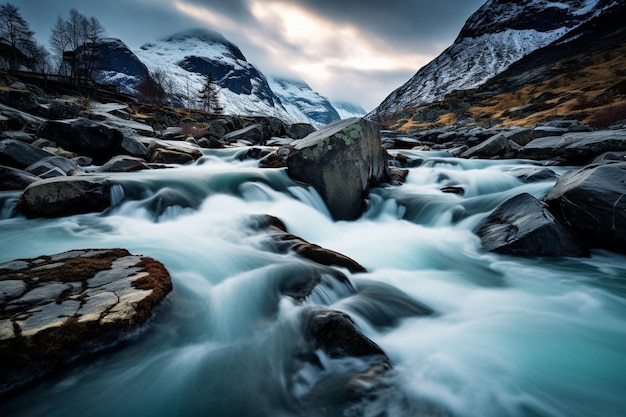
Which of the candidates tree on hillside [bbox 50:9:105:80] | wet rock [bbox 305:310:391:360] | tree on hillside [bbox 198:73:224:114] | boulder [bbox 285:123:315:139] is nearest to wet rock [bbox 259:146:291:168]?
wet rock [bbox 305:310:391:360]

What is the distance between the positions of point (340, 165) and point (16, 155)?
9127mm

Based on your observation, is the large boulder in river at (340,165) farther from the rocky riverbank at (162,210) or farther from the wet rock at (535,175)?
the wet rock at (535,175)

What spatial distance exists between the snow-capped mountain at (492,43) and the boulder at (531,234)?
9788 cm

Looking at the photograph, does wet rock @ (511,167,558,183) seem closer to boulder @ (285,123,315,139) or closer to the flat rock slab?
the flat rock slab

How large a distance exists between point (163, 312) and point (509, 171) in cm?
1190

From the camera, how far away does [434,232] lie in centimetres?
734

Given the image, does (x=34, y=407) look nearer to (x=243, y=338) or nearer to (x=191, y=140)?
(x=243, y=338)

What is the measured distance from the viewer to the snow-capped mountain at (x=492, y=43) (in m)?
99.6

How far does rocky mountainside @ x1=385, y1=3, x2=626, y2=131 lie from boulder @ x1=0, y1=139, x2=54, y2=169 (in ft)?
109

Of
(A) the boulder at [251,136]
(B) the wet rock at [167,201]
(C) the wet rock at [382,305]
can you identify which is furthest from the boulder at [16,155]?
(A) the boulder at [251,136]

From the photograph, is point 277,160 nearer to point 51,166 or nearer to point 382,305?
point 51,166

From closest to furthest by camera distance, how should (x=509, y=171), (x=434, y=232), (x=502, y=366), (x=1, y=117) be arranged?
(x=502, y=366) → (x=434, y=232) → (x=509, y=171) → (x=1, y=117)

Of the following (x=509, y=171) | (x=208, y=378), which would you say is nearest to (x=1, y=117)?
(x=208, y=378)

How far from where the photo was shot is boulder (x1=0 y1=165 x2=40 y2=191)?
276 inches
